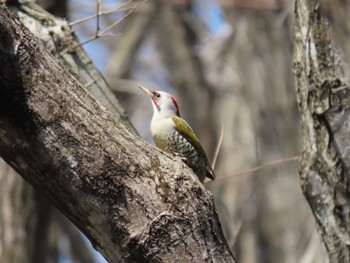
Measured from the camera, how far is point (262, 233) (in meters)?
9.60

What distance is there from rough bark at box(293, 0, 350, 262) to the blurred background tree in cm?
157

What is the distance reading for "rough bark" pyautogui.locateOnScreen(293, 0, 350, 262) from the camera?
433 cm

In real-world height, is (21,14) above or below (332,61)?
above

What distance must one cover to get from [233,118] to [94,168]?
8.02 metres

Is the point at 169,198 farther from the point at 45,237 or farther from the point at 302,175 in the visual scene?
the point at 45,237

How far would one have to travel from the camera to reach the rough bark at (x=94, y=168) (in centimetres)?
308

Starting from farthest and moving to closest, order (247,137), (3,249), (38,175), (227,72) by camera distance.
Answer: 1. (227,72)
2. (247,137)
3. (3,249)
4. (38,175)

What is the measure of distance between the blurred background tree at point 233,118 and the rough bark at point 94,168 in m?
2.85

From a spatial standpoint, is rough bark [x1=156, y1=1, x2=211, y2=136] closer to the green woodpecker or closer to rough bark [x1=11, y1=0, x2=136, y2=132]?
the green woodpecker

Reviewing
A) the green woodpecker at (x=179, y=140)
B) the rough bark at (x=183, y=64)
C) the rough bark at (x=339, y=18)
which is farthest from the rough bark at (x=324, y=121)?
the rough bark at (x=183, y=64)

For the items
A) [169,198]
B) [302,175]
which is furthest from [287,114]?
[169,198]

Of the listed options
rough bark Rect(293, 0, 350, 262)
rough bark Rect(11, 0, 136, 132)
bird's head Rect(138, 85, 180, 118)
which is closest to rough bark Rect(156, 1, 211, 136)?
bird's head Rect(138, 85, 180, 118)

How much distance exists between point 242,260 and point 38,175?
675 cm

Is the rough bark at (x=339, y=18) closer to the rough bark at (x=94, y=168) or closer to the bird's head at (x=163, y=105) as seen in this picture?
the bird's head at (x=163, y=105)
